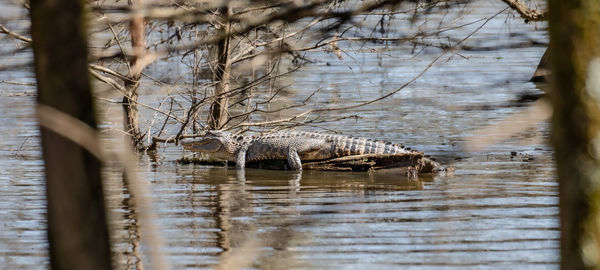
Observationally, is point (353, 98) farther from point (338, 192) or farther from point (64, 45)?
point (64, 45)

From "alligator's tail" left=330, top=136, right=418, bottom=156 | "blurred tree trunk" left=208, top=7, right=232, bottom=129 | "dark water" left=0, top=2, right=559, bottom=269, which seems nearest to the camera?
"dark water" left=0, top=2, right=559, bottom=269

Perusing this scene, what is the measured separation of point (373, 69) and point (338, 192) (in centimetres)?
1307

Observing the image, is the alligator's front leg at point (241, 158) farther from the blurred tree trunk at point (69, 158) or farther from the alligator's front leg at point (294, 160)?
the blurred tree trunk at point (69, 158)

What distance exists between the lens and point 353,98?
18562mm

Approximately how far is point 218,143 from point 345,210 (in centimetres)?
772

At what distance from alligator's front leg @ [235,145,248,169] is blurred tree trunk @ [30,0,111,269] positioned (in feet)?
29.9

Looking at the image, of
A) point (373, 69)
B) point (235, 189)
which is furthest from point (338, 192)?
point (373, 69)

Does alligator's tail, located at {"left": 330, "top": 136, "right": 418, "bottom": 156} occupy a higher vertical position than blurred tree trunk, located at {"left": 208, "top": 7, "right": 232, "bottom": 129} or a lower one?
lower

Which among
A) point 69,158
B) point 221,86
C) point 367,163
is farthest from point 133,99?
Answer: point 69,158

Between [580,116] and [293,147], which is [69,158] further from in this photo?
[293,147]

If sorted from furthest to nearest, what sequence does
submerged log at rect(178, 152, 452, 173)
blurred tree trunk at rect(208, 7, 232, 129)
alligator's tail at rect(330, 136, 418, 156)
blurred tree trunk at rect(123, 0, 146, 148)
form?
blurred tree trunk at rect(208, 7, 232, 129) → blurred tree trunk at rect(123, 0, 146, 148) → alligator's tail at rect(330, 136, 418, 156) → submerged log at rect(178, 152, 452, 173)

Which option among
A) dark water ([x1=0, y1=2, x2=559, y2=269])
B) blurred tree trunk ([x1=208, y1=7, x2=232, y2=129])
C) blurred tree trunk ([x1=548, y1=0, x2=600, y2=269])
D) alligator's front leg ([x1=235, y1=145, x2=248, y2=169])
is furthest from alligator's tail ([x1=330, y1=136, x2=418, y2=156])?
blurred tree trunk ([x1=548, y1=0, x2=600, y2=269])

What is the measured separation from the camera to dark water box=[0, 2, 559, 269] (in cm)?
695

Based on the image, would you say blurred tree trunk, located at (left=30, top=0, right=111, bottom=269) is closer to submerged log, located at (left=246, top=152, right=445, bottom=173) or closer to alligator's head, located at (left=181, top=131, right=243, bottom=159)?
submerged log, located at (left=246, top=152, right=445, bottom=173)
